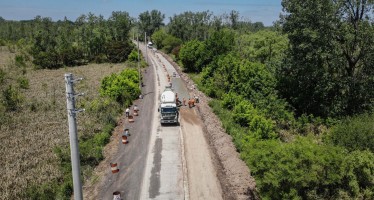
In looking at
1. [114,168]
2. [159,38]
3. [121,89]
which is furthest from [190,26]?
[114,168]

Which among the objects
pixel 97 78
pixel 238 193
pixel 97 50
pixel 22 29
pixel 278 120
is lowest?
pixel 238 193

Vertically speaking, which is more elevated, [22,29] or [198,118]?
[22,29]

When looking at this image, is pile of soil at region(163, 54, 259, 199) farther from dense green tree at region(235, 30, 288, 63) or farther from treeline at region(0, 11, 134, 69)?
treeline at region(0, 11, 134, 69)

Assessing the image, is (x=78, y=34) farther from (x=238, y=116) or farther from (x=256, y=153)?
(x=256, y=153)

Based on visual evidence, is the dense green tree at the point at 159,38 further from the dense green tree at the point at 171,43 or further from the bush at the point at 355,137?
the bush at the point at 355,137

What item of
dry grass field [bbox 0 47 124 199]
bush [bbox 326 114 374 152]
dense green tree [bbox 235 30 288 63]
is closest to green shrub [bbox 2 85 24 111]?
dry grass field [bbox 0 47 124 199]

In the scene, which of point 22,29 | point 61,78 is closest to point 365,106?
point 61,78

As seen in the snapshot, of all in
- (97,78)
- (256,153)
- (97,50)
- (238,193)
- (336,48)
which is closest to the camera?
(256,153)
